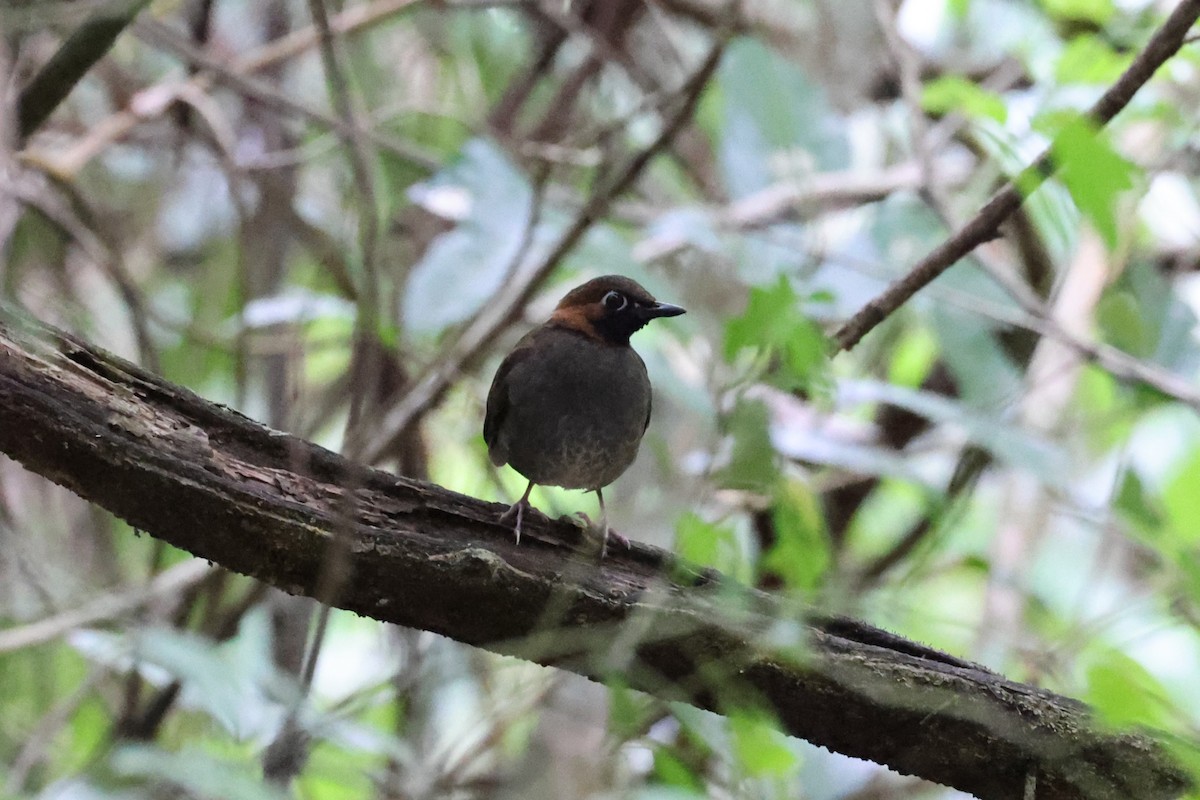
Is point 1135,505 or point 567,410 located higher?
point 567,410

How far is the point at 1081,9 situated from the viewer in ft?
13.3

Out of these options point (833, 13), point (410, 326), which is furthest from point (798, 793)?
point (833, 13)

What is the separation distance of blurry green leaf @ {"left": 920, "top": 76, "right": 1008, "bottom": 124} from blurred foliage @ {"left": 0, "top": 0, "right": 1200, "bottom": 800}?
0.02 metres

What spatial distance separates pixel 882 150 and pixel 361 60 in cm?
240

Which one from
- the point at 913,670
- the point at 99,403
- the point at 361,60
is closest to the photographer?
the point at 99,403

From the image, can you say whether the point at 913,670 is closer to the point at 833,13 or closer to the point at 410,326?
the point at 410,326

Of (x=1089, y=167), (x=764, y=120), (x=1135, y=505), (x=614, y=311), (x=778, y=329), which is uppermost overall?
(x=764, y=120)

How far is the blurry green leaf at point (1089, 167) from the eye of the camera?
1.97 meters

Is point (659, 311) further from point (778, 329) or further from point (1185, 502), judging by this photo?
point (1185, 502)

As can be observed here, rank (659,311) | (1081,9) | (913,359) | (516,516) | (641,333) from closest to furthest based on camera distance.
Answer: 1. (516,516)
2. (659,311)
3. (641,333)
4. (1081,9)
5. (913,359)

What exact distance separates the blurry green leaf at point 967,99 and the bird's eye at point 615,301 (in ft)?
3.45

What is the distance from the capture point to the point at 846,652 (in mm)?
2117

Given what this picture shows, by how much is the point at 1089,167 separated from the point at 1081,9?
2.43 metres

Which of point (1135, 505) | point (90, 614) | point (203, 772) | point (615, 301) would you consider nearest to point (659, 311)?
point (615, 301)
